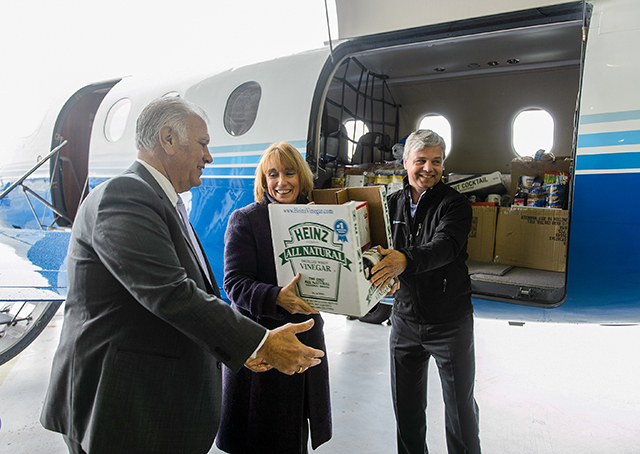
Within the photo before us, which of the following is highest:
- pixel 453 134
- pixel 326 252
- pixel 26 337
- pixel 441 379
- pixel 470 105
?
pixel 470 105

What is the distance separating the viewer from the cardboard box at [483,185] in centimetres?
374

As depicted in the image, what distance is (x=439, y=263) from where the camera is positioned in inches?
70.0

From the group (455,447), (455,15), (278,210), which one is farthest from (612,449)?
(455,15)

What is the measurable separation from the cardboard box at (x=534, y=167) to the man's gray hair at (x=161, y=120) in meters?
2.98

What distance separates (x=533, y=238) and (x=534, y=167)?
0.76 metres

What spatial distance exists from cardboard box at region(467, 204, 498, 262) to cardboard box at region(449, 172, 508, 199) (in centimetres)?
52

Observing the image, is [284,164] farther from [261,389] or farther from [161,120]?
[261,389]

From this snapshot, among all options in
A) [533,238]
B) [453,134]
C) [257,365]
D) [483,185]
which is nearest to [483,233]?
[533,238]

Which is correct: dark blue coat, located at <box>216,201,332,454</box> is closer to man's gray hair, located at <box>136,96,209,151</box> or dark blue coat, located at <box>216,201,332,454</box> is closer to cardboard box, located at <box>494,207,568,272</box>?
man's gray hair, located at <box>136,96,209,151</box>

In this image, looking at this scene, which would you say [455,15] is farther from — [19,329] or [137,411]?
[19,329]

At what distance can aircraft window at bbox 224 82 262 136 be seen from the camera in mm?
3553

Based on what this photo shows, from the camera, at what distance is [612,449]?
A: 2.37m

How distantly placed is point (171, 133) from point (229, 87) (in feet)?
8.59

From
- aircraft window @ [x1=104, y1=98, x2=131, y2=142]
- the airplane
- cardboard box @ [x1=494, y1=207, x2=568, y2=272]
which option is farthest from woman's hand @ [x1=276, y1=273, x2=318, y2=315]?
aircraft window @ [x1=104, y1=98, x2=131, y2=142]
